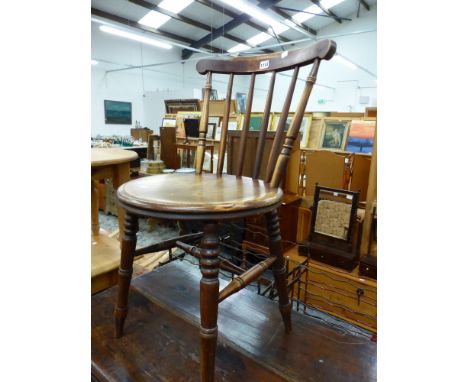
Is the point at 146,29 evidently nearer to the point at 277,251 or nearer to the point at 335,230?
the point at 335,230

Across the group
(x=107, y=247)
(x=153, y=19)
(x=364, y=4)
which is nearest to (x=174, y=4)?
(x=153, y=19)

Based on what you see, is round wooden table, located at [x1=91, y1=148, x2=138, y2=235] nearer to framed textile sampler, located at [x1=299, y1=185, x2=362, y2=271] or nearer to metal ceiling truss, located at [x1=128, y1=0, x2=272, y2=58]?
framed textile sampler, located at [x1=299, y1=185, x2=362, y2=271]

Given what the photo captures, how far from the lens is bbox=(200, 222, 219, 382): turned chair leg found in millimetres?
585

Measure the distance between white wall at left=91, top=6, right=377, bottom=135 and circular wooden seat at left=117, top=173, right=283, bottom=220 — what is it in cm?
608

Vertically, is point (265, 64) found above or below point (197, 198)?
above

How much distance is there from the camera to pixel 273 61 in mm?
857

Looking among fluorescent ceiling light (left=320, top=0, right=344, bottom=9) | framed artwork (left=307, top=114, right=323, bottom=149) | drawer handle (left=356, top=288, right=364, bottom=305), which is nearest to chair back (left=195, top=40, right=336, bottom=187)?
drawer handle (left=356, top=288, right=364, bottom=305)

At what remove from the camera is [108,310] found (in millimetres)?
992

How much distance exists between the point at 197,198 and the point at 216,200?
0.04m

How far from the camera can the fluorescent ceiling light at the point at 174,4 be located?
6.00 m

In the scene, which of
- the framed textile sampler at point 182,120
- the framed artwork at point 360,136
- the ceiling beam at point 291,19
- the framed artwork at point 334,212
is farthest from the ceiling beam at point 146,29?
the framed artwork at point 334,212
